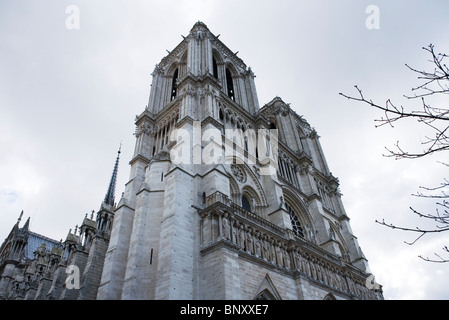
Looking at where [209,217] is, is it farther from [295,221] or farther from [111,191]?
[111,191]

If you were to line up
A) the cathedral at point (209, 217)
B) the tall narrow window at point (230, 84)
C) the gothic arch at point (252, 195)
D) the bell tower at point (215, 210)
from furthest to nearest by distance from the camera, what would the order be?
the tall narrow window at point (230, 84), the gothic arch at point (252, 195), the cathedral at point (209, 217), the bell tower at point (215, 210)

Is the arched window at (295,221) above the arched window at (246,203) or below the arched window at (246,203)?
above

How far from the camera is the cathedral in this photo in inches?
553

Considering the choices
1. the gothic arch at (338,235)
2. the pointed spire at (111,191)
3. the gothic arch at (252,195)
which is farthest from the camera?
the pointed spire at (111,191)

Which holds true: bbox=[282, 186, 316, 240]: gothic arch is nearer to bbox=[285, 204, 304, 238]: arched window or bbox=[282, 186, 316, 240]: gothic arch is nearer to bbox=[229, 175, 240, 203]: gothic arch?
bbox=[285, 204, 304, 238]: arched window

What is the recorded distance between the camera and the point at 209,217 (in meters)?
15.1

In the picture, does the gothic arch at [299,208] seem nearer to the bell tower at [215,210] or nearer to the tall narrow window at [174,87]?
the bell tower at [215,210]

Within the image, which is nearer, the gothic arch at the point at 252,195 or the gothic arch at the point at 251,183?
the gothic arch at the point at 251,183

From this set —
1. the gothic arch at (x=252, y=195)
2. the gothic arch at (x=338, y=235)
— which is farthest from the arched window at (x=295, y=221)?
the gothic arch at (x=252, y=195)

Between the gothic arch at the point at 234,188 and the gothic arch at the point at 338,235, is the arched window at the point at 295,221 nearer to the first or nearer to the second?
the gothic arch at the point at 338,235

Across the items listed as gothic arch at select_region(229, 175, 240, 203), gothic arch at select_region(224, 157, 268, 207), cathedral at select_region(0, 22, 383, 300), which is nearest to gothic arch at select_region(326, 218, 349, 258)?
cathedral at select_region(0, 22, 383, 300)

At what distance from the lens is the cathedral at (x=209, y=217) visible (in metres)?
14.0

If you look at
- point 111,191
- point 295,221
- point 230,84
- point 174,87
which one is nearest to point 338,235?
point 295,221
